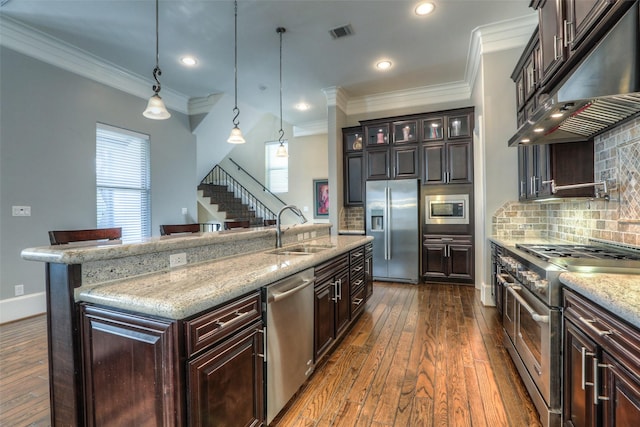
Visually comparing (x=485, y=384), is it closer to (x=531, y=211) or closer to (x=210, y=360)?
(x=210, y=360)

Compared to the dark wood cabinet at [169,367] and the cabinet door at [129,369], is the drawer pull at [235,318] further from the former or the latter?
the cabinet door at [129,369]

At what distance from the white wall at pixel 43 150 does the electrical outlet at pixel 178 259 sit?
310cm

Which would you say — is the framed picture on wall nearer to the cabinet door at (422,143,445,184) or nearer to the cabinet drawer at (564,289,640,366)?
the cabinet door at (422,143,445,184)

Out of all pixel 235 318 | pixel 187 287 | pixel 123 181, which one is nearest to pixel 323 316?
pixel 235 318

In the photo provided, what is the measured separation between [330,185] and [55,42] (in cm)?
428

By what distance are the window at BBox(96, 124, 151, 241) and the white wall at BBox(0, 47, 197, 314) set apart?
0.16 meters

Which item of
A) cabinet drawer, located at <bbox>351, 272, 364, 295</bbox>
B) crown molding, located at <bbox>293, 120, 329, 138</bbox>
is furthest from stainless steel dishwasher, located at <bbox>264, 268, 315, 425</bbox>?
crown molding, located at <bbox>293, 120, 329, 138</bbox>

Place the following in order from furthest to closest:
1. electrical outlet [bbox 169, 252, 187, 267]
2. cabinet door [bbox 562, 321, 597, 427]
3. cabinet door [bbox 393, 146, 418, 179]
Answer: cabinet door [bbox 393, 146, 418, 179]
electrical outlet [bbox 169, 252, 187, 267]
cabinet door [bbox 562, 321, 597, 427]

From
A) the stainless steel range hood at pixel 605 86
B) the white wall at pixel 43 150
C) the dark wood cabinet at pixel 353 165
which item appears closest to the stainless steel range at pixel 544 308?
the stainless steel range hood at pixel 605 86

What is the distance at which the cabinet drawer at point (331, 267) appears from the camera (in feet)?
7.12

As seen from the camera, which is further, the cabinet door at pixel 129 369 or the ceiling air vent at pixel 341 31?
the ceiling air vent at pixel 341 31

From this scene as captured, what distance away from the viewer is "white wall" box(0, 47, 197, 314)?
334 centimetres

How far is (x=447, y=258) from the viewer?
4.71 m

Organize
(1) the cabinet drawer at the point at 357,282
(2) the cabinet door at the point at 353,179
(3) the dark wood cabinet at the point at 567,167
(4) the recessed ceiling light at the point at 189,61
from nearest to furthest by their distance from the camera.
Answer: (3) the dark wood cabinet at the point at 567,167 < (1) the cabinet drawer at the point at 357,282 < (4) the recessed ceiling light at the point at 189,61 < (2) the cabinet door at the point at 353,179
